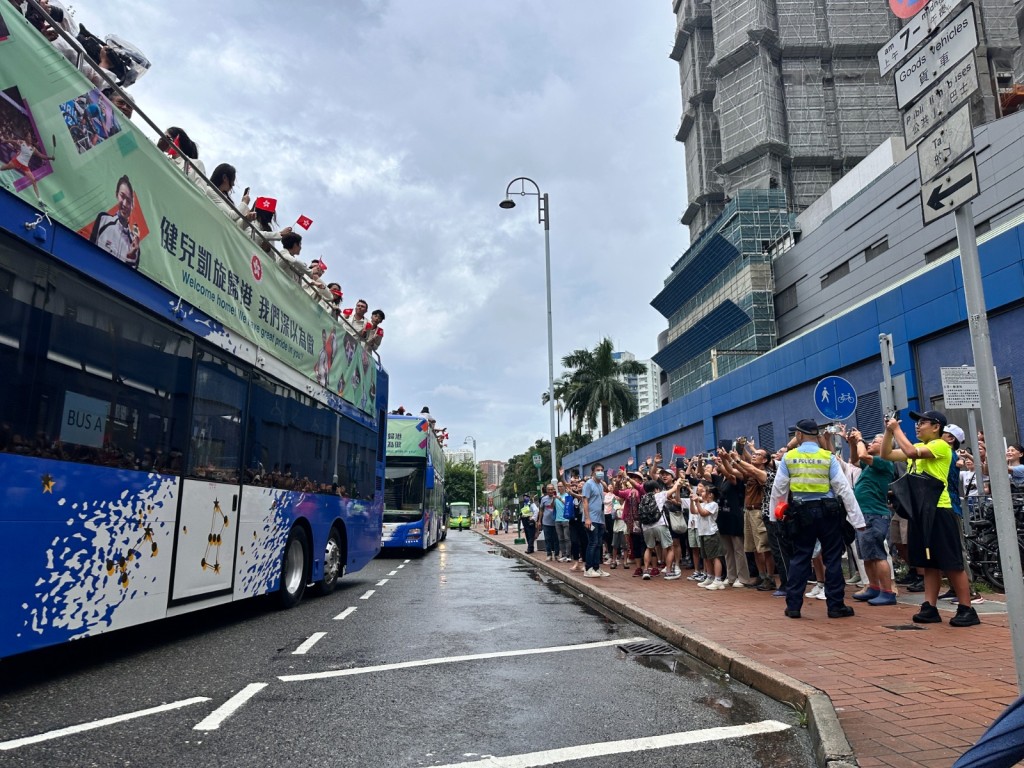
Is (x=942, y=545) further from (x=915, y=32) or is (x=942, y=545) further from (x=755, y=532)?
(x=915, y=32)

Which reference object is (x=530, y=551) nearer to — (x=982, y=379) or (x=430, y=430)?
(x=430, y=430)

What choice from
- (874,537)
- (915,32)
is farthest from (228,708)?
(874,537)

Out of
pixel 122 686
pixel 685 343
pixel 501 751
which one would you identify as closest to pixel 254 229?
pixel 122 686

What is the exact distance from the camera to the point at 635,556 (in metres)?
15.4

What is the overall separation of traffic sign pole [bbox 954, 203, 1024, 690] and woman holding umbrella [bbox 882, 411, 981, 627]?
291 centimetres

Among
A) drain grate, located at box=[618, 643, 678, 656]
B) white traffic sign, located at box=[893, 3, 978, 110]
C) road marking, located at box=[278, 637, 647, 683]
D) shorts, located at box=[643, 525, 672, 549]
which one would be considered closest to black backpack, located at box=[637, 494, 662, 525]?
shorts, located at box=[643, 525, 672, 549]

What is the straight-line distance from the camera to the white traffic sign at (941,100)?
340cm

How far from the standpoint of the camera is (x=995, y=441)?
11.1 ft

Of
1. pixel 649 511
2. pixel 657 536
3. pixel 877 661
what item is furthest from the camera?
pixel 657 536

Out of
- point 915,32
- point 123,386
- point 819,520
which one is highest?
point 915,32

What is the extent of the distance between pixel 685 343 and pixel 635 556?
45.4 meters

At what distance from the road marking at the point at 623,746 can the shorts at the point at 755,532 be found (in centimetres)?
578

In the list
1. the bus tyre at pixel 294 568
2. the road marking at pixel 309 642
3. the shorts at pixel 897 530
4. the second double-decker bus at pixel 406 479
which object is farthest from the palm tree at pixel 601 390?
the road marking at pixel 309 642

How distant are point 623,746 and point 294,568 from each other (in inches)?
246
